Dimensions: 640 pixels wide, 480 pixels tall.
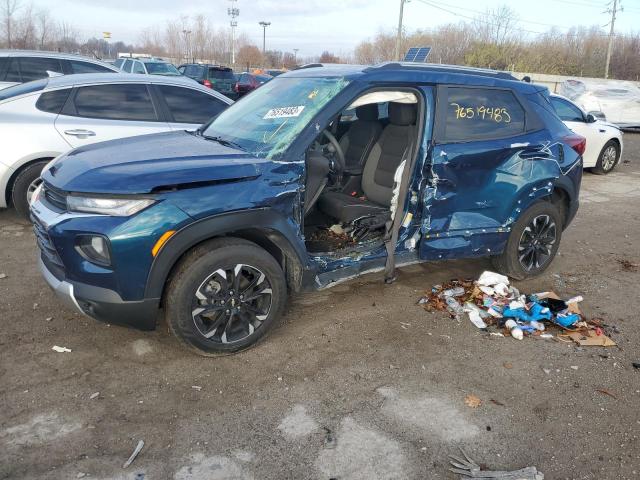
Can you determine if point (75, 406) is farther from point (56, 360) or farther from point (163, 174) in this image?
point (163, 174)

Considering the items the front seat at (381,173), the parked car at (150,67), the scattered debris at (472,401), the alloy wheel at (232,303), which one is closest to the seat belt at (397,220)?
the front seat at (381,173)

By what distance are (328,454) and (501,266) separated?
2.90 m

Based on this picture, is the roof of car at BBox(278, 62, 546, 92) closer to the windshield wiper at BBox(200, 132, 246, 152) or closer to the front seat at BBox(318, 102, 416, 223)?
the front seat at BBox(318, 102, 416, 223)

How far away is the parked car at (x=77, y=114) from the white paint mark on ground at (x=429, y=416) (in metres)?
4.50

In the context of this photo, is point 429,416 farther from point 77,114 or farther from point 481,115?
point 77,114

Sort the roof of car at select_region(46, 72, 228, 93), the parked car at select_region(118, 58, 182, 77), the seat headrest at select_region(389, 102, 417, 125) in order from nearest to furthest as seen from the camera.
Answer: the seat headrest at select_region(389, 102, 417, 125), the roof of car at select_region(46, 72, 228, 93), the parked car at select_region(118, 58, 182, 77)

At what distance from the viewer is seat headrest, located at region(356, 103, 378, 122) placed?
4938 mm

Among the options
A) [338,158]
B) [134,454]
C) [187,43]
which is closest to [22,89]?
[338,158]

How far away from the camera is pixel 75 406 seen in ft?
9.98

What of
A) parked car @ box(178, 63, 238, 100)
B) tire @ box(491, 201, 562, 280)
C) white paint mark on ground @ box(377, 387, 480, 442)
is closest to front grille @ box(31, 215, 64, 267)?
white paint mark on ground @ box(377, 387, 480, 442)

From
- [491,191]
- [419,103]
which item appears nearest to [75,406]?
[419,103]

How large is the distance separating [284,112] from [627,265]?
4.26 metres

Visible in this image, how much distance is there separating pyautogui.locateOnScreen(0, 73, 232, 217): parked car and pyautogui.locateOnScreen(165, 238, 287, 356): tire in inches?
131

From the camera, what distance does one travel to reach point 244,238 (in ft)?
11.8
